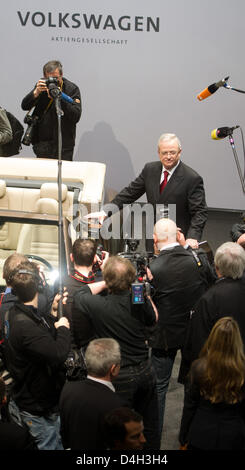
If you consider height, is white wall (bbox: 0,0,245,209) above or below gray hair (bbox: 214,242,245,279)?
above

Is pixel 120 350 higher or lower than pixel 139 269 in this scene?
lower

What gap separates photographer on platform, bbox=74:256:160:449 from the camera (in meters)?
3.23

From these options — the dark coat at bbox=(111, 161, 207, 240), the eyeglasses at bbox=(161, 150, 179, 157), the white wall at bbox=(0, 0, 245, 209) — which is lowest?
the dark coat at bbox=(111, 161, 207, 240)

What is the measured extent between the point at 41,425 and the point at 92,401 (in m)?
0.64

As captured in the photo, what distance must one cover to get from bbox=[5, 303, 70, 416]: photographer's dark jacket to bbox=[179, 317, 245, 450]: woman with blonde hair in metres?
0.67

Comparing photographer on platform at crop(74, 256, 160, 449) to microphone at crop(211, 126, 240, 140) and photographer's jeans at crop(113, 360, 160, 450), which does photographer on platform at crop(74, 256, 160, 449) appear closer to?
photographer's jeans at crop(113, 360, 160, 450)

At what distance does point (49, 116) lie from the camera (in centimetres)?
606

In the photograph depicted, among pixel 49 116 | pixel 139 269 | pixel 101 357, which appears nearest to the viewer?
pixel 101 357

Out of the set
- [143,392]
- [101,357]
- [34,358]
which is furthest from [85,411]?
[143,392]

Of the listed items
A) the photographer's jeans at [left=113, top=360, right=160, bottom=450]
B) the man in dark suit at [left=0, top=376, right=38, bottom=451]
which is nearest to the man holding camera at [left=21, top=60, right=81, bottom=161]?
the photographer's jeans at [left=113, top=360, right=160, bottom=450]

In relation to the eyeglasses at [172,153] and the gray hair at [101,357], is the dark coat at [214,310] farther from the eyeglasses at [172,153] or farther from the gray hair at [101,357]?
the eyeglasses at [172,153]

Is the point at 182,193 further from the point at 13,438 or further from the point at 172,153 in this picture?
the point at 13,438

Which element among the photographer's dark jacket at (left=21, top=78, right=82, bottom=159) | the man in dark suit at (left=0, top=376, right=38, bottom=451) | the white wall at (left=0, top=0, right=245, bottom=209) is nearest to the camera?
the man in dark suit at (left=0, top=376, right=38, bottom=451)

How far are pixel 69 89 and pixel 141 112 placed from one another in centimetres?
134
